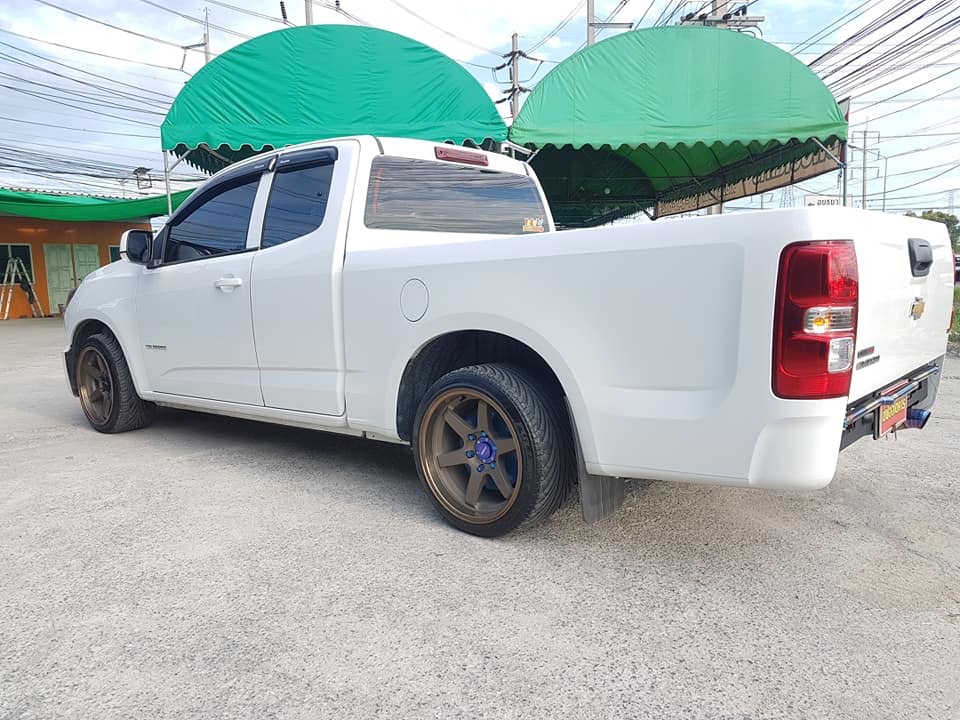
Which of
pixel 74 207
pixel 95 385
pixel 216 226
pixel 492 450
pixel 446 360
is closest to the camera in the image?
pixel 492 450

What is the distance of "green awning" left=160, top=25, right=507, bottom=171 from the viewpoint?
32.9 feet

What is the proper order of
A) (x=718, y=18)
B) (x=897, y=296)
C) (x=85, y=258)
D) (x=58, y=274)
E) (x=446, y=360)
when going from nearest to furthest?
(x=897, y=296), (x=446, y=360), (x=718, y=18), (x=58, y=274), (x=85, y=258)

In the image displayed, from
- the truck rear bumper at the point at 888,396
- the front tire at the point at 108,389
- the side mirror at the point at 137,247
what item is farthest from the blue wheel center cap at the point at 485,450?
the front tire at the point at 108,389

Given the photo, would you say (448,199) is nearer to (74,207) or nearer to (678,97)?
(678,97)

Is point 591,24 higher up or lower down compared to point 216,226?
higher up

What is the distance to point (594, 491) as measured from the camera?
2.95m

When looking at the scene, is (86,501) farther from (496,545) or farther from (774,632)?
(774,632)

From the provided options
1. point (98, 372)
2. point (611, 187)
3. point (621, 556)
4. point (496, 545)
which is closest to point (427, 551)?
point (496, 545)

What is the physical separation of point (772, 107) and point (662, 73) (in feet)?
5.35

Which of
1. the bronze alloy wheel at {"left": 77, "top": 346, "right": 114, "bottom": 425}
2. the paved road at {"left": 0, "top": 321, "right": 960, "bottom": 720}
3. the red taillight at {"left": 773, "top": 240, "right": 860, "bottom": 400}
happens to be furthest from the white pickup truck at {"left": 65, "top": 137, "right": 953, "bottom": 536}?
the bronze alloy wheel at {"left": 77, "top": 346, "right": 114, "bottom": 425}

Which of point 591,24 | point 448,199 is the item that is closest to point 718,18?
point 591,24

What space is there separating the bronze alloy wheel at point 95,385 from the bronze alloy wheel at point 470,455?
3.30 metres

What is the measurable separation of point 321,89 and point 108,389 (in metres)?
6.20

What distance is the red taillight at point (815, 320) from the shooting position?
2.25m
